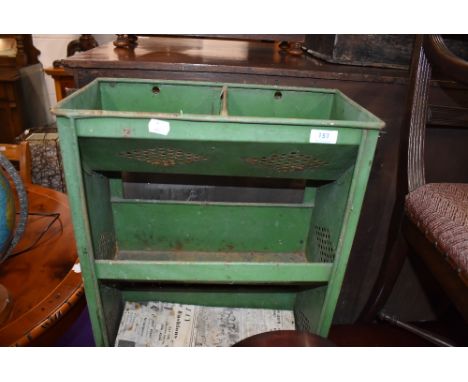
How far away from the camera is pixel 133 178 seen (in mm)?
1515

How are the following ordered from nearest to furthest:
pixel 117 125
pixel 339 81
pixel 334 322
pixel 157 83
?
pixel 117 125 → pixel 157 83 → pixel 339 81 → pixel 334 322

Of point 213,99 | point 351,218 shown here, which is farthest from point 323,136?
point 213,99

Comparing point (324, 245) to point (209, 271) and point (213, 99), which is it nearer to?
point (209, 271)

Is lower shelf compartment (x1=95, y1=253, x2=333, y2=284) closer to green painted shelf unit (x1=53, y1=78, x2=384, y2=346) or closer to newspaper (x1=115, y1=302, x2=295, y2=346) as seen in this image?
green painted shelf unit (x1=53, y1=78, x2=384, y2=346)

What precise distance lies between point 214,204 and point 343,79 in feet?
2.27

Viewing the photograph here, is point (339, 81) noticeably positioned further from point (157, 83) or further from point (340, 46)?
point (157, 83)

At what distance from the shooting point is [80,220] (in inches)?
36.8

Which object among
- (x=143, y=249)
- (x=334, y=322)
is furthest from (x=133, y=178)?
(x=334, y=322)

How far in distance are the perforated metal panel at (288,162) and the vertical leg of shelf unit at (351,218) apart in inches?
4.0

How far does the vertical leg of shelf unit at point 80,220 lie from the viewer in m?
0.82

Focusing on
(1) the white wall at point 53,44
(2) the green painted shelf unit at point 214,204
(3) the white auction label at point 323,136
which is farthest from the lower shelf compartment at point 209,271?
(1) the white wall at point 53,44

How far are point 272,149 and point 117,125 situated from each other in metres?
0.37

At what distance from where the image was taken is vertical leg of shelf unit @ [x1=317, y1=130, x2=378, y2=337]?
876mm

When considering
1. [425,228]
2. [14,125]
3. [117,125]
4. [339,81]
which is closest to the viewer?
[117,125]
